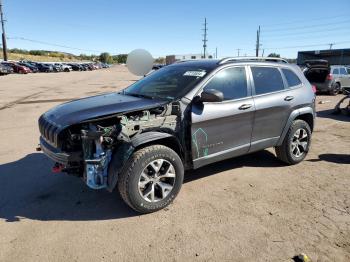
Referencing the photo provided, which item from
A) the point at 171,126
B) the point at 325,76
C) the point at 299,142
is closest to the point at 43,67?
the point at 325,76

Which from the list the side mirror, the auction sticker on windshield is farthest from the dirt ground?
the auction sticker on windshield

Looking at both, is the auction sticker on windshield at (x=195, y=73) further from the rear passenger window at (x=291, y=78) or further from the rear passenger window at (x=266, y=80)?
the rear passenger window at (x=291, y=78)

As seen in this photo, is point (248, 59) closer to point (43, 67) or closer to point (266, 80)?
point (266, 80)

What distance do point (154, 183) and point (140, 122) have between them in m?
0.76

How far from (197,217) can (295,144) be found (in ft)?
8.45

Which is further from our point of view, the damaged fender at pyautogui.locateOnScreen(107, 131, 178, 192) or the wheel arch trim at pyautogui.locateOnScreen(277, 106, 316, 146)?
the wheel arch trim at pyautogui.locateOnScreen(277, 106, 316, 146)

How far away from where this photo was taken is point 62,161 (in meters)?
3.70

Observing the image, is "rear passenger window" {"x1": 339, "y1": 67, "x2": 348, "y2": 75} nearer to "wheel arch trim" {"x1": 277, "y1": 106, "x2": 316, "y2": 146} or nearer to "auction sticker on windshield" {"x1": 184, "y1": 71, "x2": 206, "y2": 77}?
"wheel arch trim" {"x1": 277, "y1": 106, "x2": 316, "y2": 146}

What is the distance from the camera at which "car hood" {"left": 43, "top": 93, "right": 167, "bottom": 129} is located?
12.2 feet

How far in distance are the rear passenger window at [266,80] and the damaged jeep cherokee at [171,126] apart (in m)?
0.02

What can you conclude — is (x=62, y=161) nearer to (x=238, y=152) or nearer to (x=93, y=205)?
(x=93, y=205)

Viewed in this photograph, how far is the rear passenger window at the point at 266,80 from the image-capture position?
4.88m

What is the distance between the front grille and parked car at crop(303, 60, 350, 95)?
1486 centimetres

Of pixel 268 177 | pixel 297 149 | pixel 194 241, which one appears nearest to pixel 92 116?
pixel 194 241
